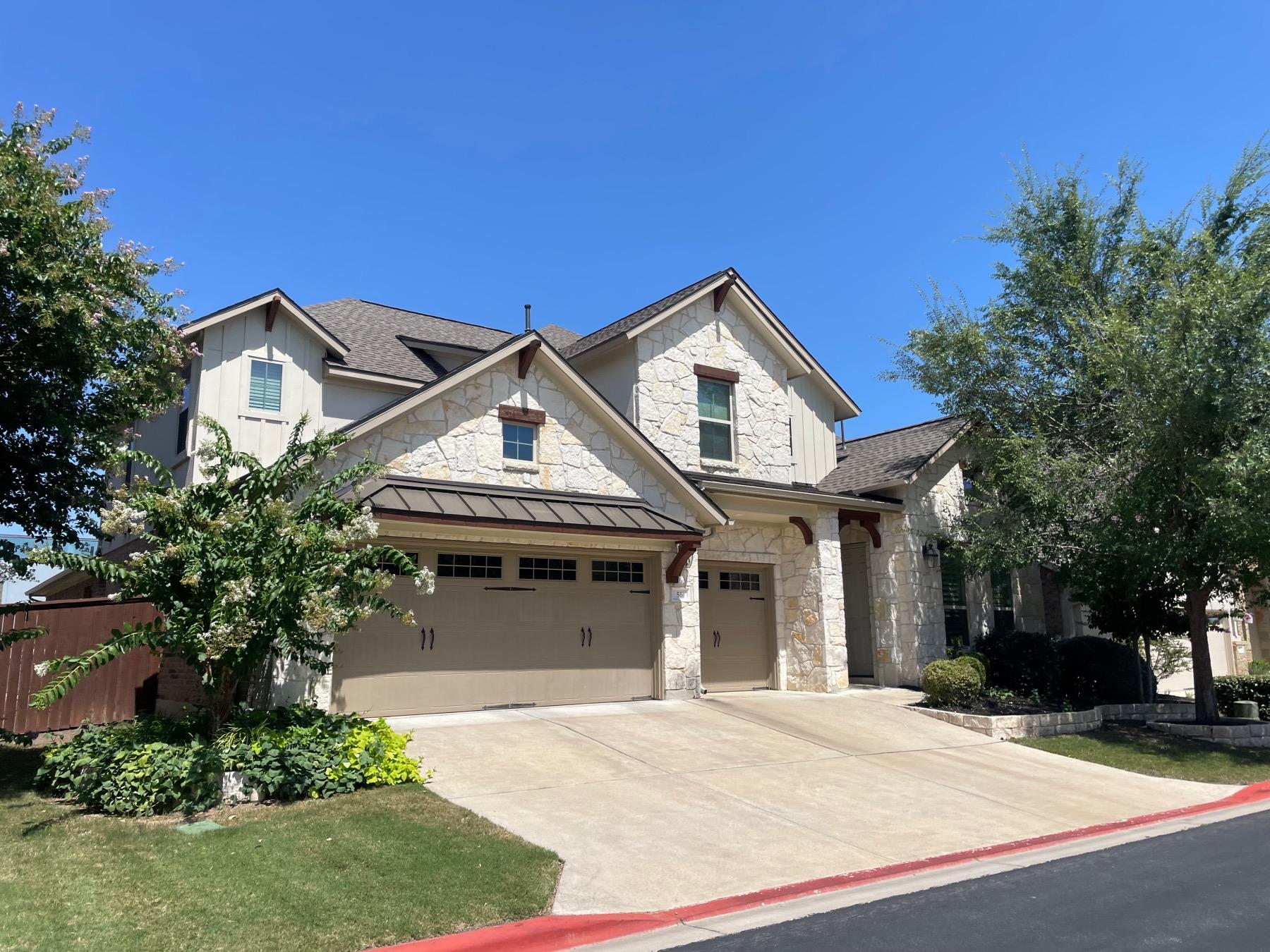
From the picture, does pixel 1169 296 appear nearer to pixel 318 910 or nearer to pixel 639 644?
pixel 639 644

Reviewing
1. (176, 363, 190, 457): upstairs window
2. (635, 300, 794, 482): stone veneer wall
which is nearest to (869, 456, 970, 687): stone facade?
(635, 300, 794, 482): stone veneer wall

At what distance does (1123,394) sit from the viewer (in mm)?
15086

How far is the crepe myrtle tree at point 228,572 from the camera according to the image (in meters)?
8.58

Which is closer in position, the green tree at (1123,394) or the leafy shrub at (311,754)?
the leafy shrub at (311,754)

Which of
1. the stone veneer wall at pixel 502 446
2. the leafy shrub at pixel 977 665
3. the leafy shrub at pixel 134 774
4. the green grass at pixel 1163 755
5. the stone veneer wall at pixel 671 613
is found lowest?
the green grass at pixel 1163 755

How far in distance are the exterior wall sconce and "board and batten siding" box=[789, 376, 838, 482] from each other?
8.98 feet

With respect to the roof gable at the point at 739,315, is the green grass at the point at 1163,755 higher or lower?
lower

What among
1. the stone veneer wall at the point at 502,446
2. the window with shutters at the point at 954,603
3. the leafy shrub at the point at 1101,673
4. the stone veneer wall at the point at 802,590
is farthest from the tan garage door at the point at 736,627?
the leafy shrub at the point at 1101,673

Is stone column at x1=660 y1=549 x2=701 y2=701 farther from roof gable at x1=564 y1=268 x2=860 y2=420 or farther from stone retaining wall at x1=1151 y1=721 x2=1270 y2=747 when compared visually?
stone retaining wall at x1=1151 y1=721 x2=1270 y2=747

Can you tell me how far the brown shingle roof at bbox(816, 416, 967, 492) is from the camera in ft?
62.7

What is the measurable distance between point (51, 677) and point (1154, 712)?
60.0 ft

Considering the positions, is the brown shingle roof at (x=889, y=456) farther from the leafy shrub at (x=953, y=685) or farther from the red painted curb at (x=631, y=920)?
the red painted curb at (x=631, y=920)

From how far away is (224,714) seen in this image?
9.34m

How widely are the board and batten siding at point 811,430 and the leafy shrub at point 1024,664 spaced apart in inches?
203
